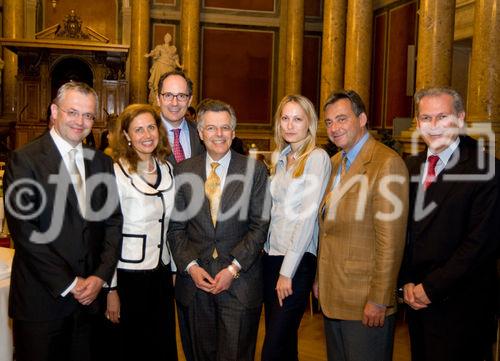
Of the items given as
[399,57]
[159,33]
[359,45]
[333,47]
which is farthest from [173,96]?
[159,33]

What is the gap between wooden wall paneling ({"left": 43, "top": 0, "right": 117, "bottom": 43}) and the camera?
43.8ft

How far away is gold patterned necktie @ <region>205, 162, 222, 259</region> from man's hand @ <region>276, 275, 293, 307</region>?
328 mm

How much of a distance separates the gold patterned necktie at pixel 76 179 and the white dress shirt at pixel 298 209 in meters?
0.91

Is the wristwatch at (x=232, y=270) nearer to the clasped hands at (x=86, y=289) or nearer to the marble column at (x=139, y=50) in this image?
the clasped hands at (x=86, y=289)

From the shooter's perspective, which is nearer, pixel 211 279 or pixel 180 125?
pixel 211 279

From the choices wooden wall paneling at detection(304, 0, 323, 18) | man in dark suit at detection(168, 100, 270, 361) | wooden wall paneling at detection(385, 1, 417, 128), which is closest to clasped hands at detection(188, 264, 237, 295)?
man in dark suit at detection(168, 100, 270, 361)

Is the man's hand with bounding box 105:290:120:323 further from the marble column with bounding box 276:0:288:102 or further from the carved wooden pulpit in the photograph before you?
the marble column with bounding box 276:0:288:102

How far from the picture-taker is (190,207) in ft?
8.74

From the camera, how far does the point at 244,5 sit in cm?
1384

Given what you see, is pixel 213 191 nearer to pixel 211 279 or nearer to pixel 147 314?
pixel 211 279

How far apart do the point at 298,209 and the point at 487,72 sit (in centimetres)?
461

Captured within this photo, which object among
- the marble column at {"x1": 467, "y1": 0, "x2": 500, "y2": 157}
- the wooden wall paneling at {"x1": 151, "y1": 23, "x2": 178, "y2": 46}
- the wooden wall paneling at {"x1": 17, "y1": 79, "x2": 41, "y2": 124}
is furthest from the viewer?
the wooden wall paneling at {"x1": 151, "y1": 23, "x2": 178, "y2": 46}

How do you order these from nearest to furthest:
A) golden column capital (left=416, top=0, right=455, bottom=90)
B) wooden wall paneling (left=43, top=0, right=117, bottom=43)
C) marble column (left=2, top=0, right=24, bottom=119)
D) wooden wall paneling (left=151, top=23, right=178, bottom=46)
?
golden column capital (left=416, top=0, right=455, bottom=90) < marble column (left=2, top=0, right=24, bottom=119) < wooden wall paneling (left=43, top=0, right=117, bottom=43) < wooden wall paneling (left=151, top=23, right=178, bottom=46)

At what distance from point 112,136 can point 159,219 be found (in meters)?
0.50
